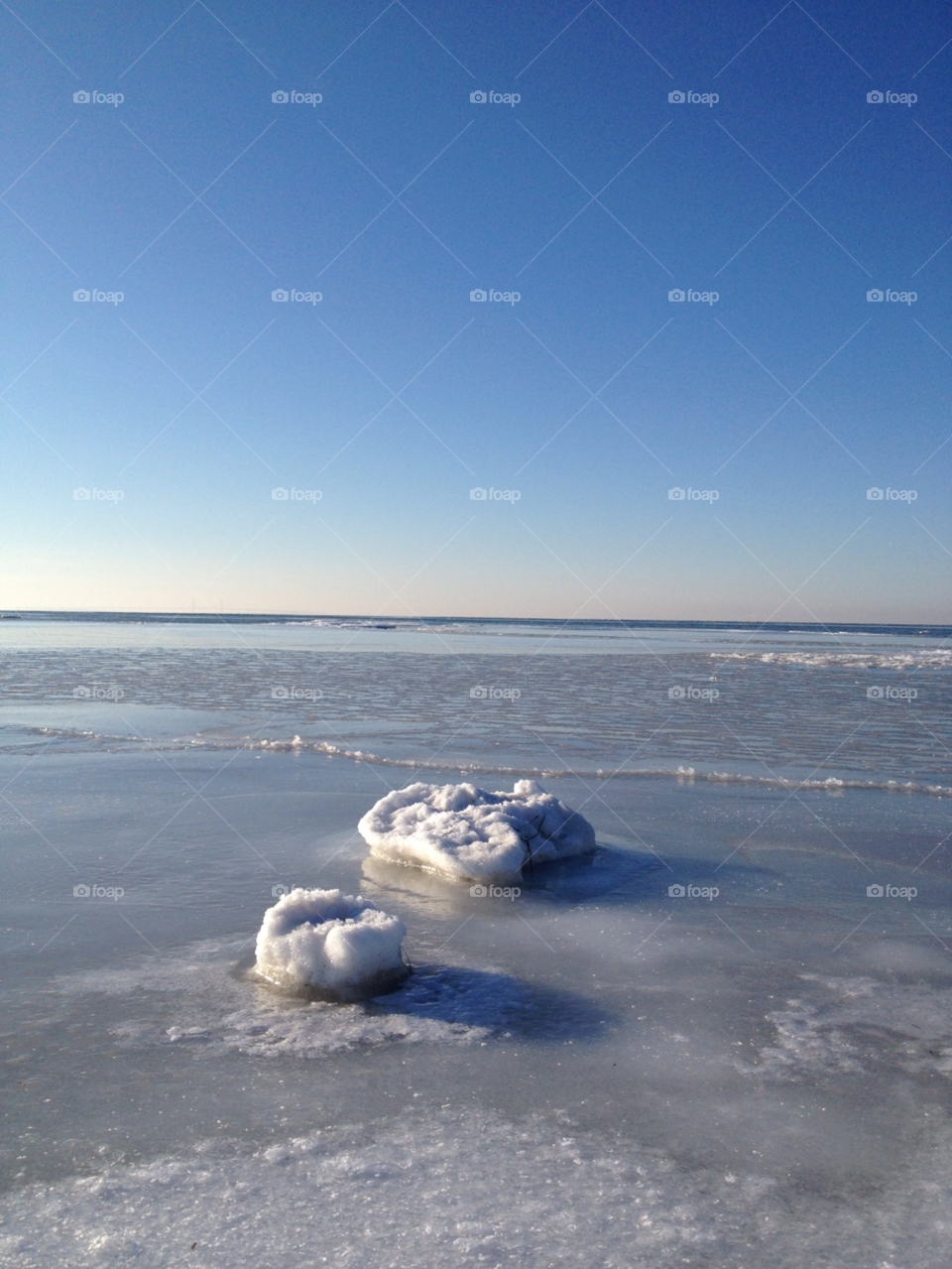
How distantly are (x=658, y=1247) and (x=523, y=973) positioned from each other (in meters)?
1.91

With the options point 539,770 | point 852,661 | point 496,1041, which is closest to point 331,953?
point 496,1041

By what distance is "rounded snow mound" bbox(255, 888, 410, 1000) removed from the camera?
3889 mm

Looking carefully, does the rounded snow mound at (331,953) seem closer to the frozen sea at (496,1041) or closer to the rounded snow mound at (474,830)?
the frozen sea at (496,1041)

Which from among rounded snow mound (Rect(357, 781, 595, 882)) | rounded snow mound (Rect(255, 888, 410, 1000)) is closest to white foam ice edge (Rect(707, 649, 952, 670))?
rounded snow mound (Rect(357, 781, 595, 882))

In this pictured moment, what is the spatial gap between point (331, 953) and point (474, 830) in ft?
7.36

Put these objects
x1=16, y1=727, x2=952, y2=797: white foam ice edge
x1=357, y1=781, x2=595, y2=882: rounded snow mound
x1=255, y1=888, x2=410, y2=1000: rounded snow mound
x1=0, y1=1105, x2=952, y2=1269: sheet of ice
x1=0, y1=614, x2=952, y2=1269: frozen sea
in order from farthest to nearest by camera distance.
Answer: x1=16, y1=727, x2=952, y2=797: white foam ice edge → x1=357, y1=781, x2=595, y2=882: rounded snow mound → x1=255, y1=888, x2=410, y2=1000: rounded snow mound → x1=0, y1=614, x2=952, y2=1269: frozen sea → x1=0, y1=1105, x2=952, y2=1269: sheet of ice

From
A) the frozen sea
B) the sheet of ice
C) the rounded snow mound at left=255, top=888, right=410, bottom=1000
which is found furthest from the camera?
the rounded snow mound at left=255, top=888, right=410, bottom=1000

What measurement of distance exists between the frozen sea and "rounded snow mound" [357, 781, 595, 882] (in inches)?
6.9


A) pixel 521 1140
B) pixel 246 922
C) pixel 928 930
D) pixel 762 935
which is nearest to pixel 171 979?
pixel 246 922

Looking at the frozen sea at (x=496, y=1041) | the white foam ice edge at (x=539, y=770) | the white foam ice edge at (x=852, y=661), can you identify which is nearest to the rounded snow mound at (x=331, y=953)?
the frozen sea at (x=496, y=1041)

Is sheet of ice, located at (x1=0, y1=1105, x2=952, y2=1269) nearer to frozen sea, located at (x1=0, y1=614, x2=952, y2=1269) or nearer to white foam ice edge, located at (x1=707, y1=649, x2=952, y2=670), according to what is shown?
frozen sea, located at (x1=0, y1=614, x2=952, y2=1269)

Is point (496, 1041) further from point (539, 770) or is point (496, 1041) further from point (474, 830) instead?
point (539, 770)

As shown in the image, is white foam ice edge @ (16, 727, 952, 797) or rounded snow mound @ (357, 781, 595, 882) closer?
rounded snow mound @ (357, 781, 595, 882)

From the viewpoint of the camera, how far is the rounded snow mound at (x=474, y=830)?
18.9ft
